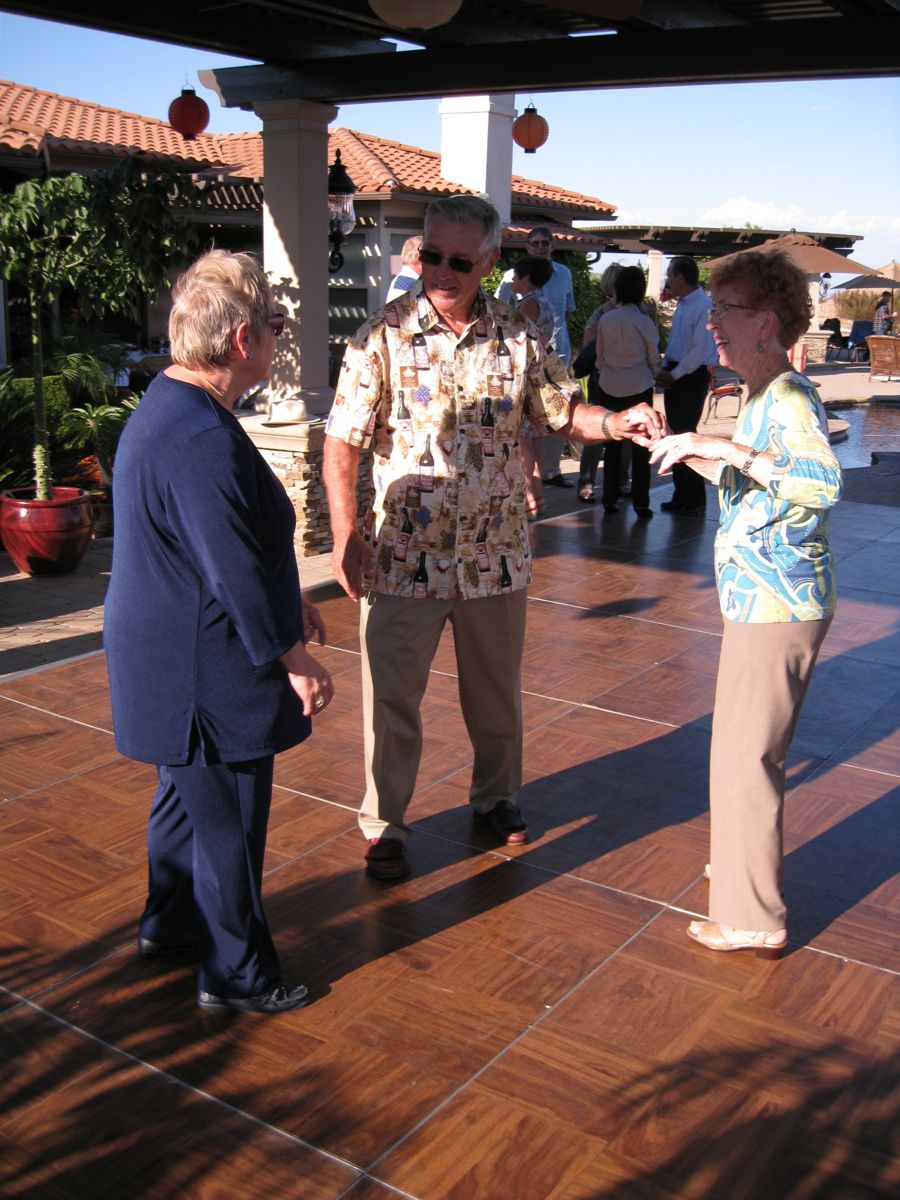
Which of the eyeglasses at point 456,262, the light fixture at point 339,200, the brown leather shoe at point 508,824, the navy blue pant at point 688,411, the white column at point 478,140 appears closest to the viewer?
the eyeglasses at point 456,262

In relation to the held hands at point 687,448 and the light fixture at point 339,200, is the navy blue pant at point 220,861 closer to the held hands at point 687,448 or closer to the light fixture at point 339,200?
the held hands at point 687,448

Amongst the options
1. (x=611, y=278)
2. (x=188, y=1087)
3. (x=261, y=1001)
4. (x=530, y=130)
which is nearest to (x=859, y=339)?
(x=530, y=130)

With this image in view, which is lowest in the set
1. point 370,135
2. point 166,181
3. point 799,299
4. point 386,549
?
point 386,549

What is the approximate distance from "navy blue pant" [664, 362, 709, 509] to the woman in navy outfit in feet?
20.8

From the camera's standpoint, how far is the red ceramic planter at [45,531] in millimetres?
6887

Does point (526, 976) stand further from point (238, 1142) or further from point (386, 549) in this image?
point (386, 549)

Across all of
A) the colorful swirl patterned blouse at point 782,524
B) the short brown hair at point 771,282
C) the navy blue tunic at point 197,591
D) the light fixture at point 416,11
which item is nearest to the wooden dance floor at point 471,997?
the navy blue tunic at point 197,591

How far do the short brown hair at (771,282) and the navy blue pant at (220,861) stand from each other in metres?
1.63

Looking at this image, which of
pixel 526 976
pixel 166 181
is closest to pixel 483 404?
pixel 526 976

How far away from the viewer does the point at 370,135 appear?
78.8 feet

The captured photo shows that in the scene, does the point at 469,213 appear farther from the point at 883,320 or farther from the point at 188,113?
the point at 883,320

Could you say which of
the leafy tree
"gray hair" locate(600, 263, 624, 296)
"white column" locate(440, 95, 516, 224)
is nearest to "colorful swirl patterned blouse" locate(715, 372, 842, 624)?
the leafy tree

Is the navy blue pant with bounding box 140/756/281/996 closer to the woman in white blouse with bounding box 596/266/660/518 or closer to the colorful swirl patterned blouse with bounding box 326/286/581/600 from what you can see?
the colorful swirl patterned blouse with bounding box 326/286/581/600

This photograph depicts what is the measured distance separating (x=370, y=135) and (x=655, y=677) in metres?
21.2
